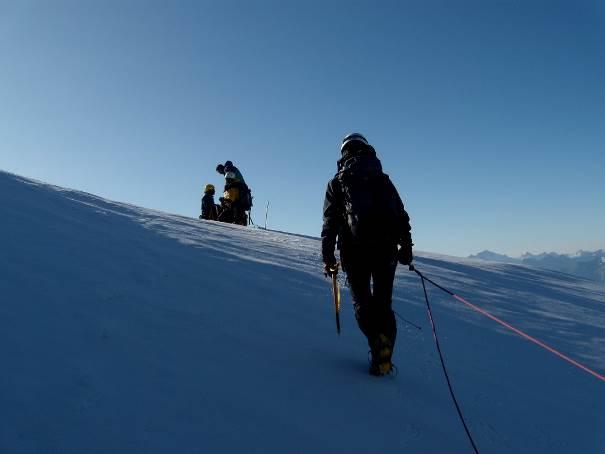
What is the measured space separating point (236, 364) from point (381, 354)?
1223 mm

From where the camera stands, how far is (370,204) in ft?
12.2

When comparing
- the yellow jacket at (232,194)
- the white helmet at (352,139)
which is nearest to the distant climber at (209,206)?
the yellow jacket at (232,194)

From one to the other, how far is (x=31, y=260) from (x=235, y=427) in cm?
335

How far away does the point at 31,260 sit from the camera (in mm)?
4531

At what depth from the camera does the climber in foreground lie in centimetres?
361

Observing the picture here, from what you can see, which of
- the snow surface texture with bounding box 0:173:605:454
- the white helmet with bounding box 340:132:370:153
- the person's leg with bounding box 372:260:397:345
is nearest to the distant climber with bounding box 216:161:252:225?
the snow surface texture with bounding box 0:173:605:454

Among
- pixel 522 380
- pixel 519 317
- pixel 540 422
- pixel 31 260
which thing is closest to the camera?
pixel 540 422

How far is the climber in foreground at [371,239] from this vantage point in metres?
3.61

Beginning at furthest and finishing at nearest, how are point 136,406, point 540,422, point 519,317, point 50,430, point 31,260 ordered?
point 519,317
point 31,260
point 540,422
point 136,406
point 50,430

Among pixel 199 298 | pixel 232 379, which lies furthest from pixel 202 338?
pixel 199 298

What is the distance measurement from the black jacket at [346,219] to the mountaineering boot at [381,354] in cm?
80

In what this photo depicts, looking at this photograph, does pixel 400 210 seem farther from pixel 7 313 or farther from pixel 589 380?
pixel 7 313

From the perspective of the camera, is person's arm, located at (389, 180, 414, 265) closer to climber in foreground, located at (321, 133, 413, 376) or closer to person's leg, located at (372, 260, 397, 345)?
climber in foreground, located at (321, 133, 413, 376)

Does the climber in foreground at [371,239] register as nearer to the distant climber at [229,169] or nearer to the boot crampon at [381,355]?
the boot crampon at [381,355]
